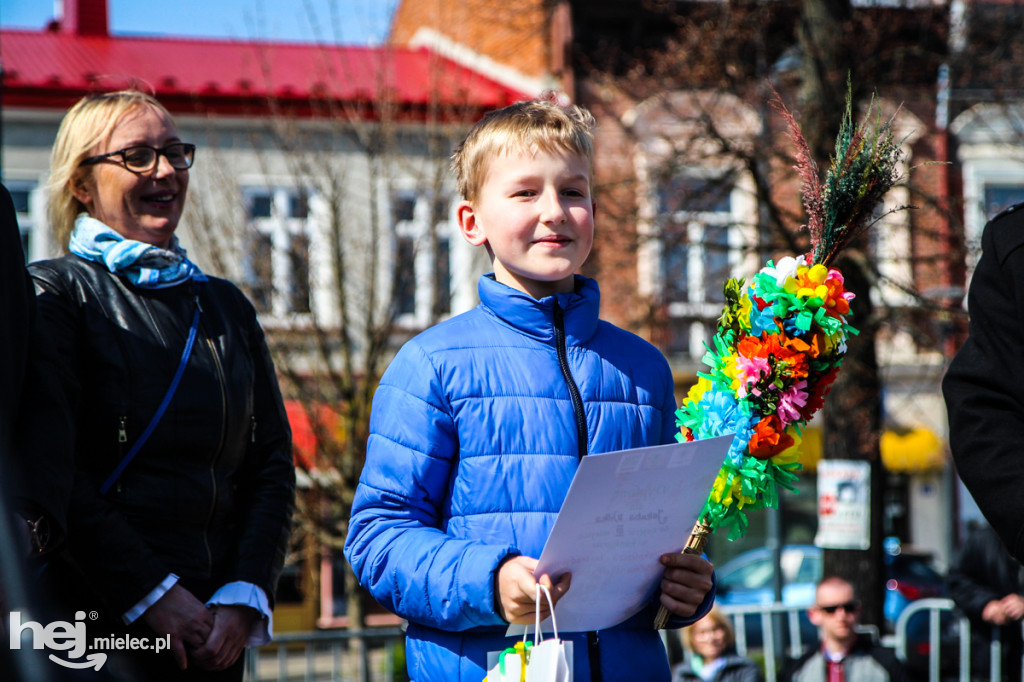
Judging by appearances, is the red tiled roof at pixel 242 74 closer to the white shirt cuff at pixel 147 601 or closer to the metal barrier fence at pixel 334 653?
the metal barrier fence at pixel 334 653

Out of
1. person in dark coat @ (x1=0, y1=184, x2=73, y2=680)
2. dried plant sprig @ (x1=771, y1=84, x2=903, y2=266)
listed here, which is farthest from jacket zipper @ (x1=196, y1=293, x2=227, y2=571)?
dried plant sprig @ (x1=771, y1=84, x2=903, y2=266)

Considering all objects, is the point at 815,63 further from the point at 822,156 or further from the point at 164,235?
the point at 164,235

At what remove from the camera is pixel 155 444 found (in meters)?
2.76

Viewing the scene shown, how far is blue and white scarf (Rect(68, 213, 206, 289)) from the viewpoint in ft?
9.45

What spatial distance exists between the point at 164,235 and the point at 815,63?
21.1ft

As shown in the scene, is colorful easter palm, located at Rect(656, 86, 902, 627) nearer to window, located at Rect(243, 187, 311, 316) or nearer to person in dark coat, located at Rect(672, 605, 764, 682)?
person in dark coat, located at Rect(672, 605, 764, 682)

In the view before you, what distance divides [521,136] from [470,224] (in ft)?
0.86

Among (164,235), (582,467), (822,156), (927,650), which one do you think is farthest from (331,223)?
(582,467)

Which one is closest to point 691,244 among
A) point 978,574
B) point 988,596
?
point 978,574

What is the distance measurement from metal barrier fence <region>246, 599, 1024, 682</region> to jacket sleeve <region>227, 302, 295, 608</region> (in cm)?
438

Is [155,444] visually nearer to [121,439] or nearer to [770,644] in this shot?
[121,439]

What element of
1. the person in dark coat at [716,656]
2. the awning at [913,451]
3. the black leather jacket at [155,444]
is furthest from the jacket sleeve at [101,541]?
the awning at [913,451]

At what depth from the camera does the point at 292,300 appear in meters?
9.66

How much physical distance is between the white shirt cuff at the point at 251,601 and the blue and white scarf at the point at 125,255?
2.72 feet
